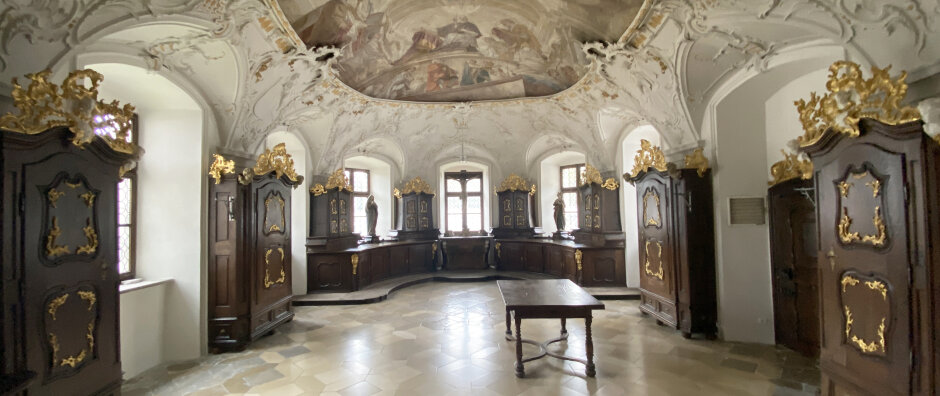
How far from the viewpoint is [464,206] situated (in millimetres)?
12617

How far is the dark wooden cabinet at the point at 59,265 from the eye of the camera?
293cm

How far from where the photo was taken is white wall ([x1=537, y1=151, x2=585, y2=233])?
11875mm

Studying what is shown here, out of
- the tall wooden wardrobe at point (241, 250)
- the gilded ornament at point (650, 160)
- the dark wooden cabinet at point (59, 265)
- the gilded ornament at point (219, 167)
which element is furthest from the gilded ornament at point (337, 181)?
the gilded ornament at point (650, 160)

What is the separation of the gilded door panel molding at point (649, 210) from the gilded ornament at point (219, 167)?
247 inches

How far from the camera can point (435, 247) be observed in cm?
1160

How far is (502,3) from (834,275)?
16.9 ft

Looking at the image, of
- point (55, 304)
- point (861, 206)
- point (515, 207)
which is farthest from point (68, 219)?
point (515, 207)

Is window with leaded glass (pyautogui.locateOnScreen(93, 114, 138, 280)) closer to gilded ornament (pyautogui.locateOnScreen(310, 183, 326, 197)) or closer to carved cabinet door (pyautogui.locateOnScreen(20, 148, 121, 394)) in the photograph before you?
carved cabinet door (pyautogui.locateOnScreen(20, 148, 121, 394))

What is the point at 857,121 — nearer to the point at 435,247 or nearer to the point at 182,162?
the point at 182,162

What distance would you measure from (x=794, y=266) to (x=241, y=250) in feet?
24.2

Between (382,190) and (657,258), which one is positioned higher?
(382,190)

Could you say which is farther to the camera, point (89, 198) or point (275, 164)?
point (275, 164)

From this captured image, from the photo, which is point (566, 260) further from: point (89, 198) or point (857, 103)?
point (89, 198)

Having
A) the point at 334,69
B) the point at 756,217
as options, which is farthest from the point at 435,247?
the point at 756,217
